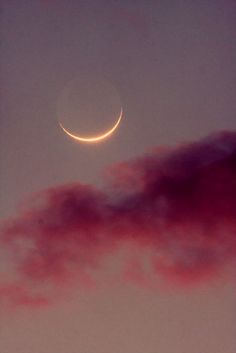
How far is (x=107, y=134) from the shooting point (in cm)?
1093

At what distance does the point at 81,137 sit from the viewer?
1109cm

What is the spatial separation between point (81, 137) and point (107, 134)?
86 cm
